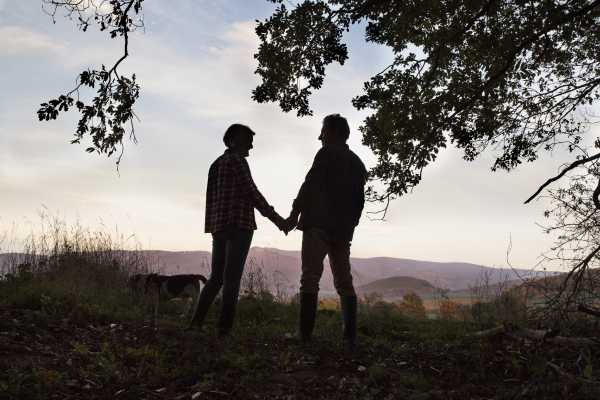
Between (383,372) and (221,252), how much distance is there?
2.27 metres

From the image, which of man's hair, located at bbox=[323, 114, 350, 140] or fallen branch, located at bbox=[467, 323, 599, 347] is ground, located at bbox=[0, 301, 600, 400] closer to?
fallen branch, located at bbox=[467, 323, 599, 347]

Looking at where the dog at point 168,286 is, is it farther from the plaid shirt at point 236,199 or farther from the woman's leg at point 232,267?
the plaid shirt at point 236,199

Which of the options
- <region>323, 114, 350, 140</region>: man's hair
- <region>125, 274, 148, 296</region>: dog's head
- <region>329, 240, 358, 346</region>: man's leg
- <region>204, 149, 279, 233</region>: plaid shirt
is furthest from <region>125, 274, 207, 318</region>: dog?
<region>323, 114, 350, 140</region>: man's hair

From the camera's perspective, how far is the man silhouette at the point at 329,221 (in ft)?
15.2

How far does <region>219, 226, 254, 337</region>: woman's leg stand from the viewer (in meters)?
4.75

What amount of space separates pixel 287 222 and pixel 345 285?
99 centimetres

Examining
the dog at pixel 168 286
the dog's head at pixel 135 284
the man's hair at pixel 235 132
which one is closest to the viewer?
the man's hair at pixel 235 132

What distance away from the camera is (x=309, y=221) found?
15.1ft

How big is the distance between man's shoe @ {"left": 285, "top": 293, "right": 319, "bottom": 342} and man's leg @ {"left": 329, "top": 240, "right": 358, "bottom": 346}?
319 millimetres

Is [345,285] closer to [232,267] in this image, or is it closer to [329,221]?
[329,221]

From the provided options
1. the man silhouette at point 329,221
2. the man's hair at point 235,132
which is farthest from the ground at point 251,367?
the man's hair at point 235,132

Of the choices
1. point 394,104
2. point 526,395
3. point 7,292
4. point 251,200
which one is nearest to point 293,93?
point 394,104

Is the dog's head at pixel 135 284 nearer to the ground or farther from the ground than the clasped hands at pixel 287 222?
nearer to the ground

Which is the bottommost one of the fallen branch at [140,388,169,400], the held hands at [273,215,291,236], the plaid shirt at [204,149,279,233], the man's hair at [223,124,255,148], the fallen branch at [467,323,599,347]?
the fallen branch at [140,388,169,400]
